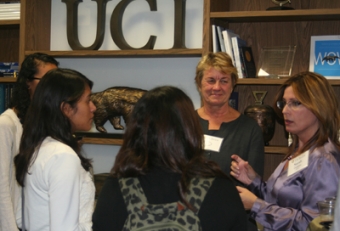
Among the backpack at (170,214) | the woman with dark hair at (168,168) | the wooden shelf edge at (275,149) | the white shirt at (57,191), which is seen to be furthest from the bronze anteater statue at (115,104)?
the backpack at (170,214)

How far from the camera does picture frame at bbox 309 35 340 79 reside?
323cm

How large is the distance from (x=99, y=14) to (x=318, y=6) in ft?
5.26

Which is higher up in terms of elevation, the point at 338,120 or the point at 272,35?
the point at 272,35

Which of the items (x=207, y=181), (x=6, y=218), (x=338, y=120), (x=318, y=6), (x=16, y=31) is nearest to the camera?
(x=207, y=181)

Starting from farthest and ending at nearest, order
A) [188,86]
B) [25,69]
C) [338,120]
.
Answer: [188,86] → [25,69] → [338,120]

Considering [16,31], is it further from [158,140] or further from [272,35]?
[158,140]

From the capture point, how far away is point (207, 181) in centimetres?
143

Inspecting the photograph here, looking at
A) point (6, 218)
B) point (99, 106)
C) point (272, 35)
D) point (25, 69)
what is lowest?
point (6, 218)

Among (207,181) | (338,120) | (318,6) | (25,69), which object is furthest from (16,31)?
(207,181)

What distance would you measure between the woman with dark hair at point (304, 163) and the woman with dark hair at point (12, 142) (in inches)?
44.0

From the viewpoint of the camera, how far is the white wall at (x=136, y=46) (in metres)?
3.71

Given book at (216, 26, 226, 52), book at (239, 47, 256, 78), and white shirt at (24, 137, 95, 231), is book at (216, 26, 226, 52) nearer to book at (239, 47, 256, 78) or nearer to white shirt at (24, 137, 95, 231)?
book at (239, 47, 256, 78)

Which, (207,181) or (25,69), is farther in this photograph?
(25,69)

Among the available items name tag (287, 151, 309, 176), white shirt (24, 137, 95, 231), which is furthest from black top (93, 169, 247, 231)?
name tag (287, 151, 309, 176)
